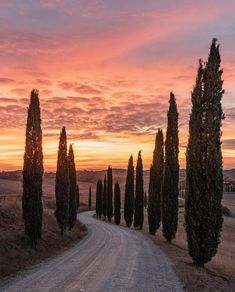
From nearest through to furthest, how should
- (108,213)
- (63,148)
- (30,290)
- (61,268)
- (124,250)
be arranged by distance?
(30,290) → (61,268) → (124,250) → (63,148) → (108,213)

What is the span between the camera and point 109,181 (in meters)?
83.3

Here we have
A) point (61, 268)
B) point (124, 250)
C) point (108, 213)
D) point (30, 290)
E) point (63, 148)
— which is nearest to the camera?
point (30, 290)

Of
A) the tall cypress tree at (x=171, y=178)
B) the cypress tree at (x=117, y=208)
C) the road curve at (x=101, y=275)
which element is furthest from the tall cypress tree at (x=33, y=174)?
the cypress tree at (x=117, y=208)

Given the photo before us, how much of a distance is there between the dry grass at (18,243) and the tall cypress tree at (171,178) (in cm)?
778

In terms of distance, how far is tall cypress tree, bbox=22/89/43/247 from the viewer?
97.1ft

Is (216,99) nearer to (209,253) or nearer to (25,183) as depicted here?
(209,253)

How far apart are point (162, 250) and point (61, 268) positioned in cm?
964

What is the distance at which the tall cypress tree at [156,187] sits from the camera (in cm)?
4669

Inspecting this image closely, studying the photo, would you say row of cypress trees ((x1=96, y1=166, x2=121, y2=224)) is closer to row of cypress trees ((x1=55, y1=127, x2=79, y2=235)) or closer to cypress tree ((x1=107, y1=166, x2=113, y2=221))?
cypress tree ((x1=107, y1=166, x2=113, y2=221))

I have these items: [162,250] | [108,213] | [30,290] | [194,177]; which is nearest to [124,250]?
[162,250]

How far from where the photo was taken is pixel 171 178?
121 feet

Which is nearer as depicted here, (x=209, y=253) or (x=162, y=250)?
(x=209, y=253)

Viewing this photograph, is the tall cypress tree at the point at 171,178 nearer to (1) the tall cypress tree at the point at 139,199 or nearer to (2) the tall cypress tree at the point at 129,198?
(1) the tall cypress tree at the point at 139,199

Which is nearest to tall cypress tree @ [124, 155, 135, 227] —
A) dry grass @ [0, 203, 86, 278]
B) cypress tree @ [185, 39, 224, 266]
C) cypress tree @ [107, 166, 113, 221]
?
cypress tree @ [107, 166, 113, 221]
